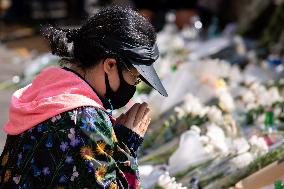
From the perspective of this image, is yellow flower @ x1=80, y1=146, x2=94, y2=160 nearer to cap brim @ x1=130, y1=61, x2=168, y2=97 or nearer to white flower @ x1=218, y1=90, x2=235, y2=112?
cap brim @ x1=130, y1=61, x2=168, y2=97

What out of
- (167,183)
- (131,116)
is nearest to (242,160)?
(167,183)

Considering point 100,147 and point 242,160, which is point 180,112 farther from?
point 100,147

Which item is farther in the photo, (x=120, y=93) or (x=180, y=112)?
(x=180, y=112)

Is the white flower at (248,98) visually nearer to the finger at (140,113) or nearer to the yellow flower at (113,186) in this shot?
the finger at (140,113)

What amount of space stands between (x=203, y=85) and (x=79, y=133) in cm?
229

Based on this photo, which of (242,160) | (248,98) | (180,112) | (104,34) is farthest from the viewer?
(248,98)

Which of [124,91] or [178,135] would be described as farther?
[178,135]

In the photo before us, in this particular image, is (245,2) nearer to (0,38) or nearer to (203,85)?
(0,38)

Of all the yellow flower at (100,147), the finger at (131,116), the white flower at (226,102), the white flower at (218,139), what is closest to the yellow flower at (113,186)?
the yellow flower at (100,147)

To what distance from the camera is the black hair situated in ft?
8.32

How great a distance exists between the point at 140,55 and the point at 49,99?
1.14ft

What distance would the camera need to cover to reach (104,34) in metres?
2.54

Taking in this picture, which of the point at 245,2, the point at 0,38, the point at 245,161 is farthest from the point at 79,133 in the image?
the point at 0,38

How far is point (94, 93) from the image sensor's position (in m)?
2.56
